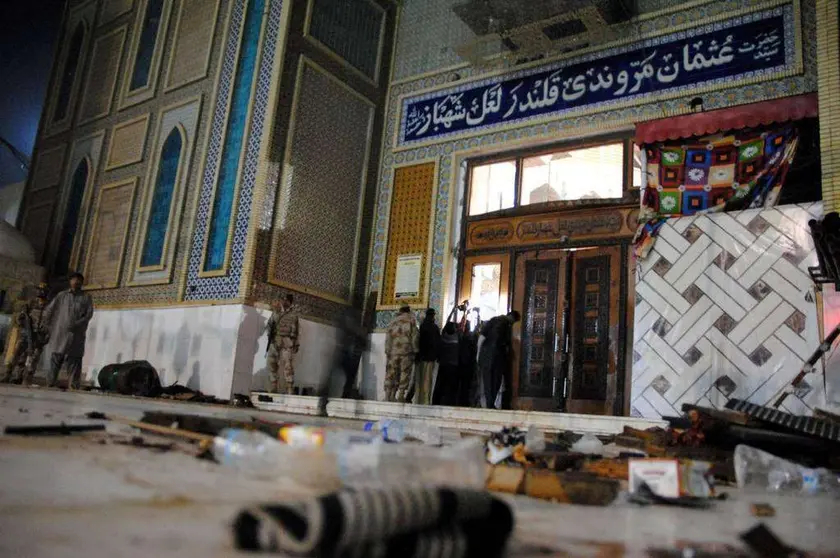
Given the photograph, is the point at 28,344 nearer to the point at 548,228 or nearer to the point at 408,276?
the point at 408,276

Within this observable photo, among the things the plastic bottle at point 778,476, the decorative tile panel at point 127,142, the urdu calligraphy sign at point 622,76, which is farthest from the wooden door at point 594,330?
the decorative tile panel at point 127,142

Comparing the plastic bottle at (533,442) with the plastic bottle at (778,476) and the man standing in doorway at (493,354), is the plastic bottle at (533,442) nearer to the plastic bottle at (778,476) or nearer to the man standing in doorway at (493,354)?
the plastic bottle at (778,476)

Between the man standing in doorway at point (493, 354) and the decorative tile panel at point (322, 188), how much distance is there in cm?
270

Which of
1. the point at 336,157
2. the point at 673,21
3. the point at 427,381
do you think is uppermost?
the point at 673,21

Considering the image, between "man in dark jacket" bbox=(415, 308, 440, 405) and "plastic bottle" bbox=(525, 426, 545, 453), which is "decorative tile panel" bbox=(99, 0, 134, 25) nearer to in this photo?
"man in dark jacket" bbox=(415, 308, 440, 405)

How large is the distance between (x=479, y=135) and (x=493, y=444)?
7134 mm

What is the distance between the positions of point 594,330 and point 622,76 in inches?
129

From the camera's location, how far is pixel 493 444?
2254mm

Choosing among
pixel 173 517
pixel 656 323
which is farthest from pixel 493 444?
pixel 656 323

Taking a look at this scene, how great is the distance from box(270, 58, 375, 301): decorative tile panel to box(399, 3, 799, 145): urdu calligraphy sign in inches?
35.5

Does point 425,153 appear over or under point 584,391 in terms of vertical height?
over

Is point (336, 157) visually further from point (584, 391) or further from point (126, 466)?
point (126, 466)

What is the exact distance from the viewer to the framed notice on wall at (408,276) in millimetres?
8830

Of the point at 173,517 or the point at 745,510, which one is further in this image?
the point at 745,510
